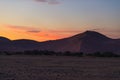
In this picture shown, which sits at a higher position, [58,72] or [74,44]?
[74,44]

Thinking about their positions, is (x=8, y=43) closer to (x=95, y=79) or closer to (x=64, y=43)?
(x=64, y=43)

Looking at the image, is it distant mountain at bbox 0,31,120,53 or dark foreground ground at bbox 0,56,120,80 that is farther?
distant mountain at bbox 0,31,120,53

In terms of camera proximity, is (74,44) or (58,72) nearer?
(58,72)

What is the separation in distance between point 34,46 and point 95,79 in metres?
140

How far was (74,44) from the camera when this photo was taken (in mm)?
155250

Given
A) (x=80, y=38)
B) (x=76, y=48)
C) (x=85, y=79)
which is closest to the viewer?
(x=85, y=79)

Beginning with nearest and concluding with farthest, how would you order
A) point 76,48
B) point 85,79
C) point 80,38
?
point 85,79 → point 76,48 → point 80,38

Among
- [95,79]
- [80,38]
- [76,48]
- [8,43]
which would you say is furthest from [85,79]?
[8,43]

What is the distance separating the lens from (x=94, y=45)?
6019 inches

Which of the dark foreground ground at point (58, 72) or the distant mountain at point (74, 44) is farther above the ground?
the distant mountain at point (74, 44)

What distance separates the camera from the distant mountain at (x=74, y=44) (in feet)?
482

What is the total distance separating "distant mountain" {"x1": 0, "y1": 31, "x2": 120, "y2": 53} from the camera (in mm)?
146875

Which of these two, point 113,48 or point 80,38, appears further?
point 80,38

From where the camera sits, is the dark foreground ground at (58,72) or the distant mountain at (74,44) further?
the distant mountain at (74,44)
